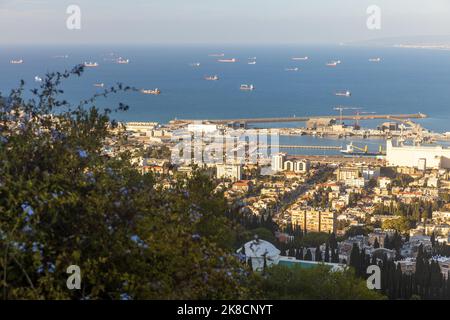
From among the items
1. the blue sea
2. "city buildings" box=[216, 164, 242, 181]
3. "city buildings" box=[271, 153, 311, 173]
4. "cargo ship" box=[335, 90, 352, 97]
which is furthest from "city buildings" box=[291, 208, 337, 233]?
"cargo ship" box=[335, 90, 352, 97]

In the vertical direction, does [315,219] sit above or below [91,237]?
below

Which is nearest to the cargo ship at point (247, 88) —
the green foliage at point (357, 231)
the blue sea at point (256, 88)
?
the blue sea at point (256, 88)

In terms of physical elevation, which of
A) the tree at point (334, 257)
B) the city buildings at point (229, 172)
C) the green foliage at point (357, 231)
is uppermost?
the tree at point (334, 257)

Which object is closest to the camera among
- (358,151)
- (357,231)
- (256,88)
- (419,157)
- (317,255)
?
(317,255)

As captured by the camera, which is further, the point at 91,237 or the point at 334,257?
the point at 334,257

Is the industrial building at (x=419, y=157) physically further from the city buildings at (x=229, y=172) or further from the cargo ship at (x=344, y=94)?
the cargo ship at (x=344, y=94)

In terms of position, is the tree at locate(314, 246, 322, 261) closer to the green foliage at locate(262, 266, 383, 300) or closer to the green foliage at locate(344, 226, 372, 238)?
the green foliage at locate(344, 226, 372, 238)

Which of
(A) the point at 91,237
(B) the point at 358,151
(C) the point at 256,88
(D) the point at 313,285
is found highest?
(A) the point at 91,237

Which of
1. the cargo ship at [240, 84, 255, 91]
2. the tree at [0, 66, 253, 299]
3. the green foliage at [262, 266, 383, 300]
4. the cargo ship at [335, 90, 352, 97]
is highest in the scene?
the tree at [0, 66, 253, 299]

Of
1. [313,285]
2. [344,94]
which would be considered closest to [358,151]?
[344,94]

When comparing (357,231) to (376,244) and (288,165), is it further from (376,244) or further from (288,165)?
(288,165)

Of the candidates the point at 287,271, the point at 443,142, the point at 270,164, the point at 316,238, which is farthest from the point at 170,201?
the point at 443,142
